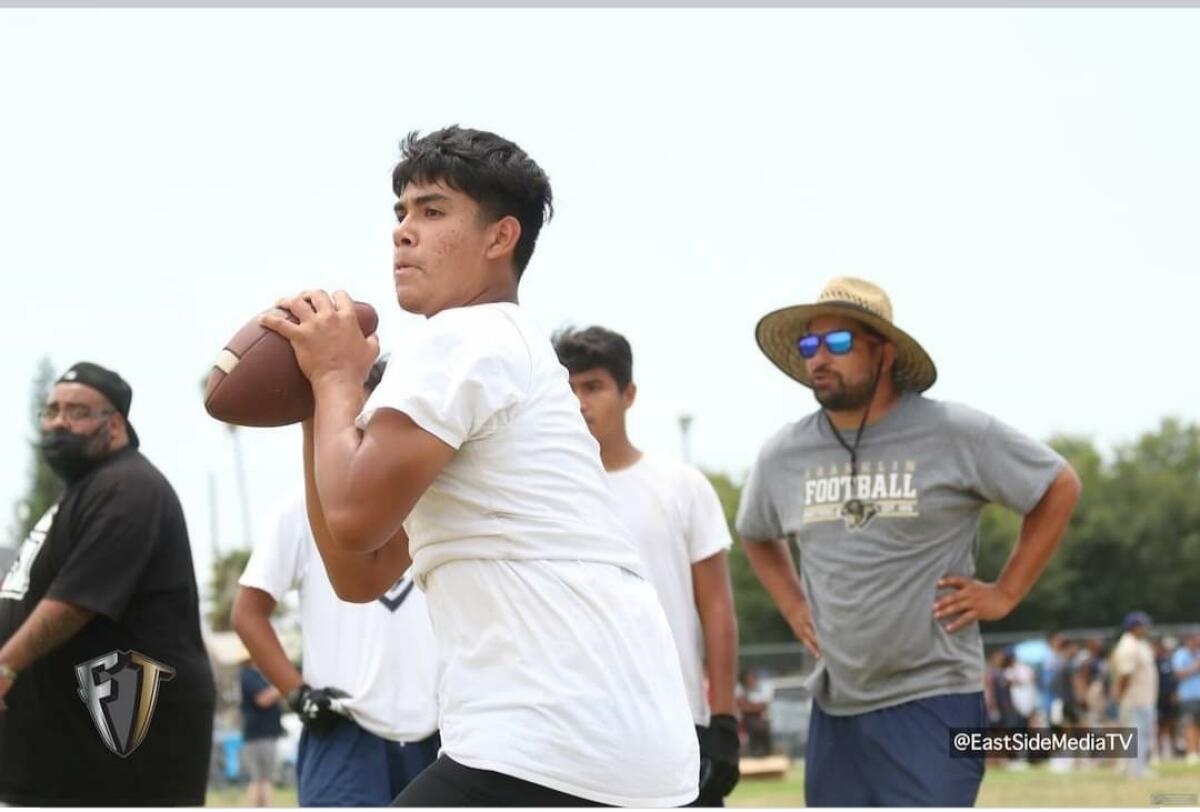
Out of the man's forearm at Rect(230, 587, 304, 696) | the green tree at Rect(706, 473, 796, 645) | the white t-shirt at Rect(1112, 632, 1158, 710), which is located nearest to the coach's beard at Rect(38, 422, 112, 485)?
the man's forearm at Rect(230, 587, 304, 696)

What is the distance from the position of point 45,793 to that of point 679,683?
12.9ft

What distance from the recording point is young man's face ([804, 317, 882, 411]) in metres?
6.51

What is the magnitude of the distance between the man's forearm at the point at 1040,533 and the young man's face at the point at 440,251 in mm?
3310

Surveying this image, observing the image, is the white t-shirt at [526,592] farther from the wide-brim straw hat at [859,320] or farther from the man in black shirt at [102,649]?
the man in black shirt at [102,649]

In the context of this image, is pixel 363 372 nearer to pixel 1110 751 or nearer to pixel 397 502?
pixel 397 502

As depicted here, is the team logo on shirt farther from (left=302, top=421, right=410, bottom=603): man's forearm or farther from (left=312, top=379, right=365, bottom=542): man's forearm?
(left=312, top=379, right=365, bottom=542): man's forearm

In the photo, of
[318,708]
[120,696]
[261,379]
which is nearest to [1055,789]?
[318,708]

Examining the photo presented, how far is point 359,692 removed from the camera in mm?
6730

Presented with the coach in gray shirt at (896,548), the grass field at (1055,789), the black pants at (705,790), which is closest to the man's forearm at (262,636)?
the black pants at (705,790)

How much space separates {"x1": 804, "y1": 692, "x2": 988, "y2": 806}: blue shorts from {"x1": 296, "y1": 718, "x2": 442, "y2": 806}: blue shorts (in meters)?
1.52

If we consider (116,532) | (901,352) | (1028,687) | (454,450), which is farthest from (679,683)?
(1028,687)

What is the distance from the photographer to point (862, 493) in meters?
6.41

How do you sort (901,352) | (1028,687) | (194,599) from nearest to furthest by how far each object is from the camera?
(901,352), (194,599), (1028,687)

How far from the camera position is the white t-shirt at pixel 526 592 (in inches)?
132
